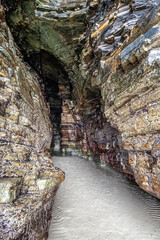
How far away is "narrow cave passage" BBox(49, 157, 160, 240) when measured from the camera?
13.5ft

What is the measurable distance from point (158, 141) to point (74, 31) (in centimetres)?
1010

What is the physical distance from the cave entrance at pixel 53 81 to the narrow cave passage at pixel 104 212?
8.35 meters

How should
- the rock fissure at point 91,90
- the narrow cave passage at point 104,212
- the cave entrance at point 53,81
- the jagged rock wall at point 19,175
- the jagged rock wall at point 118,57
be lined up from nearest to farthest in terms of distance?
the jagged rock wall at point 19,175
the rock fissure at point 91,90
the jagged rock wall at point 118,57
the narrow cave passage at point 104,212
the cave entrance at point 53,81

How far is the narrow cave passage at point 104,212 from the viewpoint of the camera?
412 centimetres

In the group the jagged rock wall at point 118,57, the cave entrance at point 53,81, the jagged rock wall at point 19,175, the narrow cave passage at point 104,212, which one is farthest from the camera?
the cave entrance at point 53,81

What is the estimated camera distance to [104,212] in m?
5.12

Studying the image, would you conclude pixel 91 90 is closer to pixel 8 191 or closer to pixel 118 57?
pixel 118 57

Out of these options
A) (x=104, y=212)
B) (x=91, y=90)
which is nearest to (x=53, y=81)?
(x=91, y=90)

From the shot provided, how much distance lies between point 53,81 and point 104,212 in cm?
1578

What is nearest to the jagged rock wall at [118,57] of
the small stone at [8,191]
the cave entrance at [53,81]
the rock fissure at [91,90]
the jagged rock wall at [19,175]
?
the rock fissure at [91,90]

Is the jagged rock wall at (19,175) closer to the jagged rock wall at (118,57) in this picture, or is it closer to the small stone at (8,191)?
the small stone at (8,191)

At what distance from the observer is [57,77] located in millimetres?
15148

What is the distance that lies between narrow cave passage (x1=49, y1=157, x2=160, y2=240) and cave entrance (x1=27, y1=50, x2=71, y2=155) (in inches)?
329

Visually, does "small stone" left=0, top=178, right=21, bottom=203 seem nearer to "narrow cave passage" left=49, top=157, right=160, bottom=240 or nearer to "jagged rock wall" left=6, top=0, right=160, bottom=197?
"narrow cave passage" left=49, top=157, right=160, bottom=240
